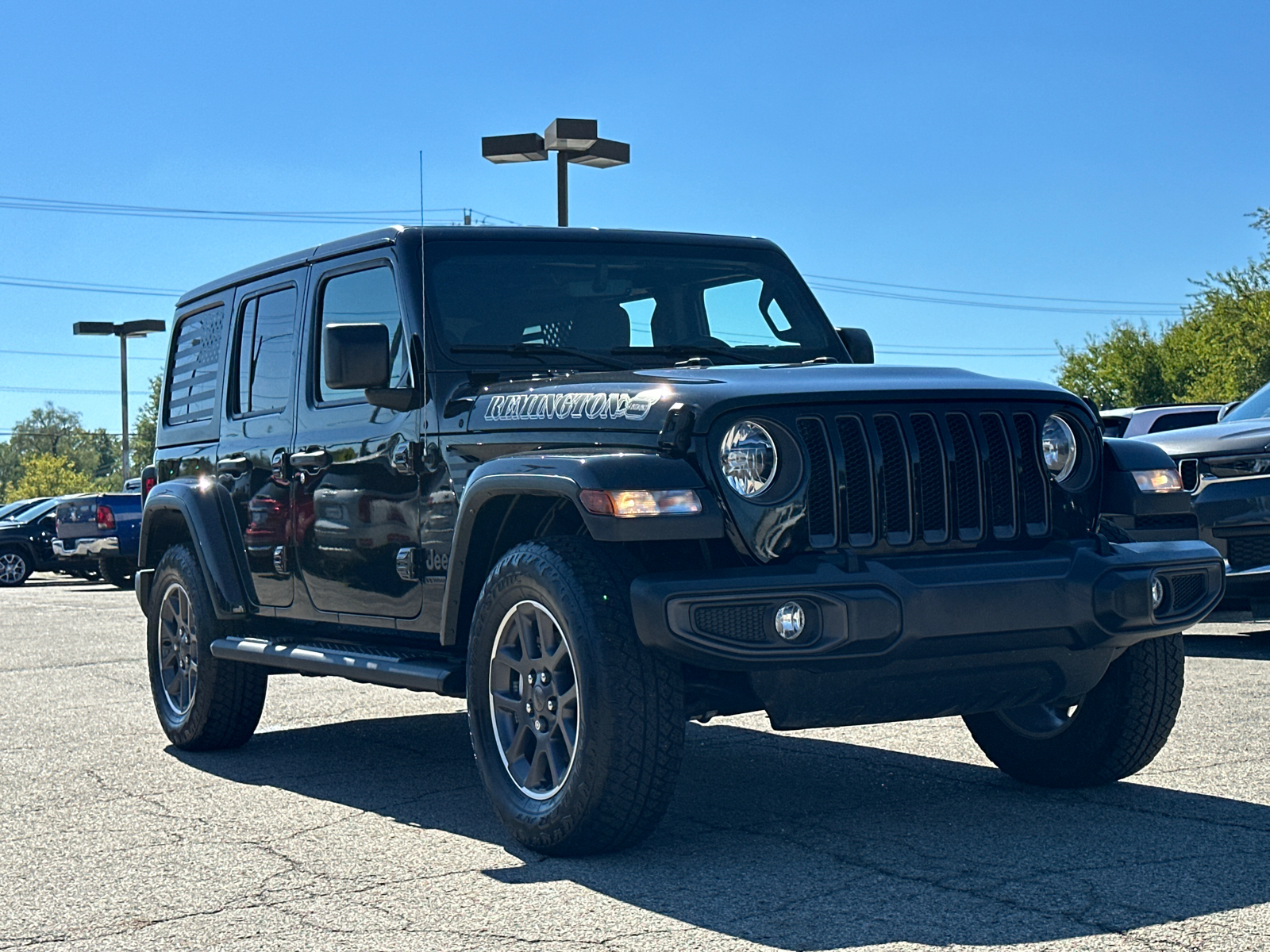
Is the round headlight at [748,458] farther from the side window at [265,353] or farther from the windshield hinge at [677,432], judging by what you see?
the side window at [265,353]

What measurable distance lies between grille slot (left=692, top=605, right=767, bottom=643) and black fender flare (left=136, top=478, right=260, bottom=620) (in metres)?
3.22

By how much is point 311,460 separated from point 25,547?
79.5 feet

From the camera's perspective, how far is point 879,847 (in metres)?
4.88

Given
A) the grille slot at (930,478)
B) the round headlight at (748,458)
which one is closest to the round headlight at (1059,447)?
the grille slot at (930,478)

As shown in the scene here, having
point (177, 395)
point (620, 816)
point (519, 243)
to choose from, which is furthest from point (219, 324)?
point (620, 816)

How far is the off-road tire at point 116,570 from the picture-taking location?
25.6 meters

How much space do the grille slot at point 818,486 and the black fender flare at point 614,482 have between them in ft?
0.96

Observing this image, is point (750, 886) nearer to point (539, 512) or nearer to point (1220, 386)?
point (539, 512)

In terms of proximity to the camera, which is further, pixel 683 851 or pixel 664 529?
pixel 683 851

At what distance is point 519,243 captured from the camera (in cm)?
629

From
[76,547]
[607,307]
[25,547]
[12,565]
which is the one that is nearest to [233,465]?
[607,307]

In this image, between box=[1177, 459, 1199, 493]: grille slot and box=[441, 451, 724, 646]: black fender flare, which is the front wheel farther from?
box=[441, 451, 724, 646]: black fender flare

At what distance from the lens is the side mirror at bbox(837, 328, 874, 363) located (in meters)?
6.75

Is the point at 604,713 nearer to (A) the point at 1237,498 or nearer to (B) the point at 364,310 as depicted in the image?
(B) the point at 364,310
